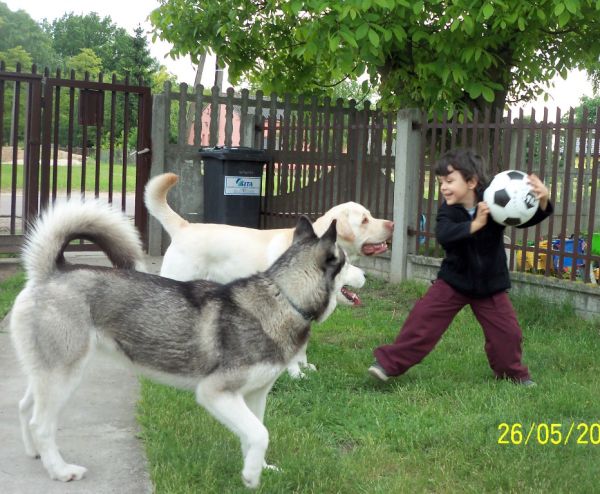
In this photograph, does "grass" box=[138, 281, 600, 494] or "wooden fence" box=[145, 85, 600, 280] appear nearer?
"grass" box=[138, 281, 600, 494]

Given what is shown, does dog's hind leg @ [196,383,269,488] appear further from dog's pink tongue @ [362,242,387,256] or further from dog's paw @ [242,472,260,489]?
dog's pink tongue @ [362,242,387,256]

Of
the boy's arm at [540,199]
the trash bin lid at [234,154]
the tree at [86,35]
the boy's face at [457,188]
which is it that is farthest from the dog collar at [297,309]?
the tree at [86,35]

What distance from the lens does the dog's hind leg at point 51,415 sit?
3420 mm

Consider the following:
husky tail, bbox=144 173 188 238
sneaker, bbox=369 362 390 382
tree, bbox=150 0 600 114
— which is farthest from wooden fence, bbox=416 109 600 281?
husky tail, bbox=144 173 188 238

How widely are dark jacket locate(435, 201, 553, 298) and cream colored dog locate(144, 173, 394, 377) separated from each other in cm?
88

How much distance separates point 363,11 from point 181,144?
397 centimetres

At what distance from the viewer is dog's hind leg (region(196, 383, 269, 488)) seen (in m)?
3.35

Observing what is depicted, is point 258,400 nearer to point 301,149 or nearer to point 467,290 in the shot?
point 467,290

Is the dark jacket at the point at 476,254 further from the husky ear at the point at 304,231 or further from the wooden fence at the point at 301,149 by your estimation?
the wooden fence at the point at 301,149

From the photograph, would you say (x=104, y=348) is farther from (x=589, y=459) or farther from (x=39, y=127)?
(x=39, y=127)

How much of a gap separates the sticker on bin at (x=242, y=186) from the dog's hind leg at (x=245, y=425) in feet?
23.7

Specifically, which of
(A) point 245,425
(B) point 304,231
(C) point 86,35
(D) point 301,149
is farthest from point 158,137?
(C) point 86,35

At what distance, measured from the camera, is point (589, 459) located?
3787mm

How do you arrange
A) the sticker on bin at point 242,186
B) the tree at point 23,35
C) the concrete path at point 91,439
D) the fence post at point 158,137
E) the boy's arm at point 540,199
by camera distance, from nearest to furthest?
the concrete path at point 91,439 → the boy's arm at point 540,199 → the sticker on bin at point 242,186 → the fence post at point 158,137 → the tree at point 23,35
